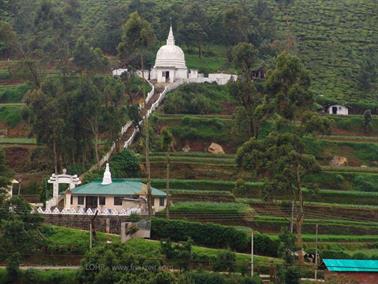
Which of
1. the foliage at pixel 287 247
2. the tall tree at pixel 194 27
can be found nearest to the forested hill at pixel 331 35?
the tall tree at pixel 194 27

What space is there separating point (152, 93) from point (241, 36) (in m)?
16.4

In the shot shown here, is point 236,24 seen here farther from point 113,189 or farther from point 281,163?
point 281,163

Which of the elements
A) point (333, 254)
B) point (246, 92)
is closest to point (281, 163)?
point (333, 254)

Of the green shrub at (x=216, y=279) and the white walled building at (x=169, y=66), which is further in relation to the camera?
the white walled building at (x=169, y=66)

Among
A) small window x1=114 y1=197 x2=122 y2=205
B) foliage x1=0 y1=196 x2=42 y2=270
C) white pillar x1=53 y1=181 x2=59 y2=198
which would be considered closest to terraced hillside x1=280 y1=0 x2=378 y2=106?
small window x1=114 y1=197 x2=122 y2=205

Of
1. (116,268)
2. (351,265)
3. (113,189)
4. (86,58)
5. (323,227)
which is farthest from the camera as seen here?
(86,58)

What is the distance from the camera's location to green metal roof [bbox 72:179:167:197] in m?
62.1

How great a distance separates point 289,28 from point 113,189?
6352cm

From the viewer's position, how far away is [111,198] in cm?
6203

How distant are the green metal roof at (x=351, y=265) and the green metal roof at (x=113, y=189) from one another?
12832 mm

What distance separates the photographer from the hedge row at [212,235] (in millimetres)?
55656

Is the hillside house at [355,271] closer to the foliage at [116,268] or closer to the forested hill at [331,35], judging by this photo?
the foliage at [116,268]

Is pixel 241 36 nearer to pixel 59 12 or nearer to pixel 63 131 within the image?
pixel 59 12

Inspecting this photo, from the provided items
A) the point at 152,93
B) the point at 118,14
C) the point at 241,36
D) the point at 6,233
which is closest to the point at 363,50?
the point at 241,36
